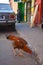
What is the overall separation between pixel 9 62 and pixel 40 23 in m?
11.3

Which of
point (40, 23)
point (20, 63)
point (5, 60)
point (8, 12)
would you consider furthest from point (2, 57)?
point (40, 23)

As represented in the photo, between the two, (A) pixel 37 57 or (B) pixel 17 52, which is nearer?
(A) pixel 37 57

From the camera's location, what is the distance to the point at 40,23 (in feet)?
61.8

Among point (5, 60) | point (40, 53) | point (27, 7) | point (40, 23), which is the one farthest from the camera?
point (27, 7)

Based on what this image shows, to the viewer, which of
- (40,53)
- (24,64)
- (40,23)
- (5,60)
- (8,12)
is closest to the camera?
(24,64)

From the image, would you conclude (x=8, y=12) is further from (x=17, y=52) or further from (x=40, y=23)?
(x=17, y=52)

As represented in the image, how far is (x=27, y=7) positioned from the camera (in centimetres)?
2695

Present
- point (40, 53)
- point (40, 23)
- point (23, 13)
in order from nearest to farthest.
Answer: point (40, 53)
point (40, 23)
point (23, 13)

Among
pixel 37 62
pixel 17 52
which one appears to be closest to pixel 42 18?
pixel 17 52

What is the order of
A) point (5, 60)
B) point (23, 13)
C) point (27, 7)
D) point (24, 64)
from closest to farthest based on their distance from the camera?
point (24, 64)
point (5, 60)
point (27, 7)
point (23, 13)

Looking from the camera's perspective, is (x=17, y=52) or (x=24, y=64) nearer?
(x=24, y=64)

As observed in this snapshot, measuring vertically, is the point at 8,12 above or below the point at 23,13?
above

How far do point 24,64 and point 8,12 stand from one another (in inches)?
361

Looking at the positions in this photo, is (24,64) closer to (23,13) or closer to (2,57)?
(2,57)
